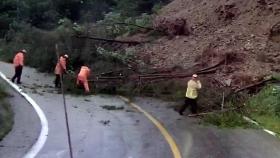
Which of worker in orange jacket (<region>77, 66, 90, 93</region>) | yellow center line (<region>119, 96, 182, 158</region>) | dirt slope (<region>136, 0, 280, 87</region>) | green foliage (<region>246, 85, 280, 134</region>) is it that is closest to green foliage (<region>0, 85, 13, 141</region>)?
worker in orange jacket (<region>77, 66, 90, 93</region>)

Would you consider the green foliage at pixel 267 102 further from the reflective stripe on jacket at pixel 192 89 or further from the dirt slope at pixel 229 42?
the reflective stripe on jacket at pixel 192 89

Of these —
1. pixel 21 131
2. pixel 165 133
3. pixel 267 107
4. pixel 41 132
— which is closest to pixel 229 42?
pixel 267 107

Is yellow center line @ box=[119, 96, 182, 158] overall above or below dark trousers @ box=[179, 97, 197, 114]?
below

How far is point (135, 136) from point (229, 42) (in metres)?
9.74

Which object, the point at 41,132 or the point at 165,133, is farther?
the point at 165,133

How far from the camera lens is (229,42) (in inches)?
914

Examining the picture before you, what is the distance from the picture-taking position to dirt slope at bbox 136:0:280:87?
21359mm

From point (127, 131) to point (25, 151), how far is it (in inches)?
136

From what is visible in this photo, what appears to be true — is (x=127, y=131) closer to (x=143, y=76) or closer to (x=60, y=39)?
(x=143, y=76)

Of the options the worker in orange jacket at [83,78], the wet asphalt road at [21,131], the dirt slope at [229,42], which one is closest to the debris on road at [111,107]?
the wet asphalt road at [21,131]

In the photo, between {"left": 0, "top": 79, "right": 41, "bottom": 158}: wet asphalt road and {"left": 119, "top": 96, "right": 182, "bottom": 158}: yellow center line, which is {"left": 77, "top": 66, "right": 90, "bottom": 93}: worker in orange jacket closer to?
{"left": 119, "top": 96, "right": 182, "bottom": 158}: yellow center line

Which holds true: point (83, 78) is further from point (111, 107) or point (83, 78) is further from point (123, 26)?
point (123, 26)

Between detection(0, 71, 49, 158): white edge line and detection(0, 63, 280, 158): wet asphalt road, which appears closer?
detection(0, 71, 49, 158): white edge line

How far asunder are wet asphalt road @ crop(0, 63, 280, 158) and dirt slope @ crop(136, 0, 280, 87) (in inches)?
127
